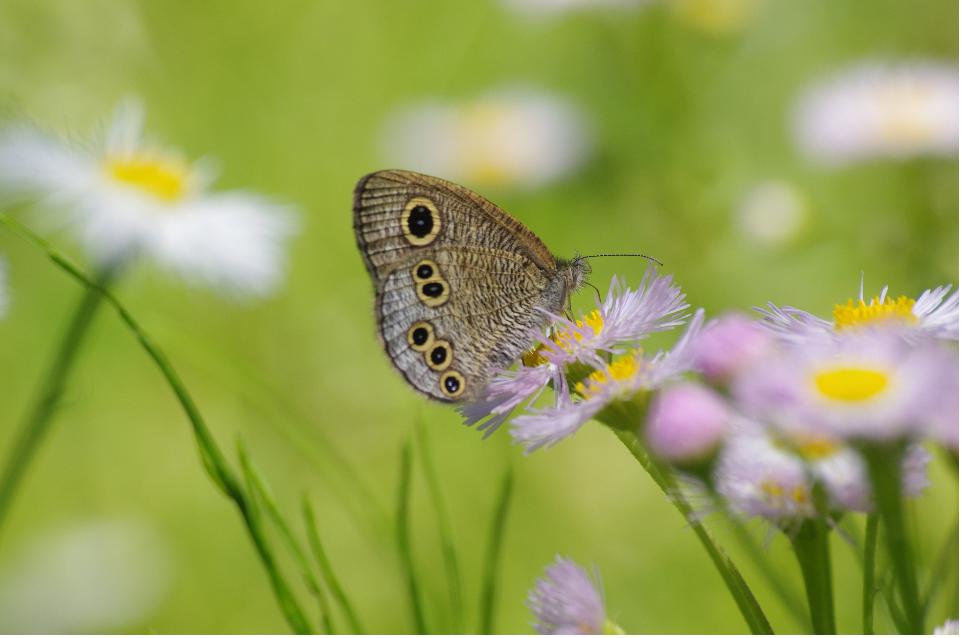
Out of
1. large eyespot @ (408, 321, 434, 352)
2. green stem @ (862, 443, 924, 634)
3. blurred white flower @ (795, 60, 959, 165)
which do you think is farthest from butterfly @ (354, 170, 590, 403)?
blurred white flower @ (795, 60, 959, 165)

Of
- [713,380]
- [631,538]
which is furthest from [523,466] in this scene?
[713,380]

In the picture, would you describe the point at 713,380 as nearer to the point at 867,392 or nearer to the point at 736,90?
the point at 867,392

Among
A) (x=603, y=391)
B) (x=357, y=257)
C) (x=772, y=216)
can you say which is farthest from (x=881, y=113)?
(x=603, y=391)

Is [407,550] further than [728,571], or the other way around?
[407,550]

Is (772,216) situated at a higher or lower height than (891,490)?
higher

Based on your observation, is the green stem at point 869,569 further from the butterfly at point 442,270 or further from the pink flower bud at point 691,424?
the butterfly at point 442,270

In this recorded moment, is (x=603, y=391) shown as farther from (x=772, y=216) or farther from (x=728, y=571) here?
(x=772, y=216)

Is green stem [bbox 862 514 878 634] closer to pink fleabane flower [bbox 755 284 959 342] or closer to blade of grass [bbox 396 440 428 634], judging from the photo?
pink fleabane flower [bbox 755 284 959 342]
